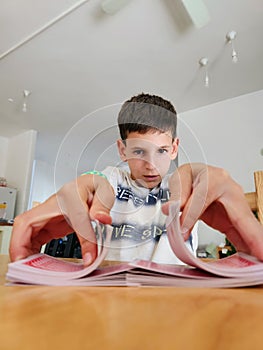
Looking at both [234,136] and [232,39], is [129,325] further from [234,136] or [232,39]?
[234,136]

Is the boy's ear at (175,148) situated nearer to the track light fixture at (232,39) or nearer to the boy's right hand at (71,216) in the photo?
the boy's right hand at (71,216)

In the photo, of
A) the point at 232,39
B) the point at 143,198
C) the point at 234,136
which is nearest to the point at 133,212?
the point at 143,198

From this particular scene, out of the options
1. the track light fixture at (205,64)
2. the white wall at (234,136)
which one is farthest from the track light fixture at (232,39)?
the white wall at (234,136)

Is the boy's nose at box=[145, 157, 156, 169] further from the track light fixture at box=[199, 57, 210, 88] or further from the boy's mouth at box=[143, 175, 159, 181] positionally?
the track light fixture at box=[199, 57, 210, 88]

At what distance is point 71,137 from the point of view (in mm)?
347

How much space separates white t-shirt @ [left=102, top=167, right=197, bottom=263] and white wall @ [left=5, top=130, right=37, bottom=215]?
12.8ft

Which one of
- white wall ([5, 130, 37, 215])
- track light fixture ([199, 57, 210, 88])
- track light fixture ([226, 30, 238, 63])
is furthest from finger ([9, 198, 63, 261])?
white wall ([5, 130, 37, 215])

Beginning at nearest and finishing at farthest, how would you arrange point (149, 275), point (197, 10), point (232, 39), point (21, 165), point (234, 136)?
point (149, 275)
point (197, 10)
point (232, 39)
point (234, 136)
point (21, 165)

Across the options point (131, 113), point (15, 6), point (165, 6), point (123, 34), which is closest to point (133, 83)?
point (123, 34)

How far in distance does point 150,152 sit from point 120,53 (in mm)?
2361

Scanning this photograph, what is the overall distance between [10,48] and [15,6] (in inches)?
20.4

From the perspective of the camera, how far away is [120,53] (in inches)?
98.8

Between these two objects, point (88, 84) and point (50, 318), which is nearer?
point (50, 318)

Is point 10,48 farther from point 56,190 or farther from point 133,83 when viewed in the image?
point 56,190
